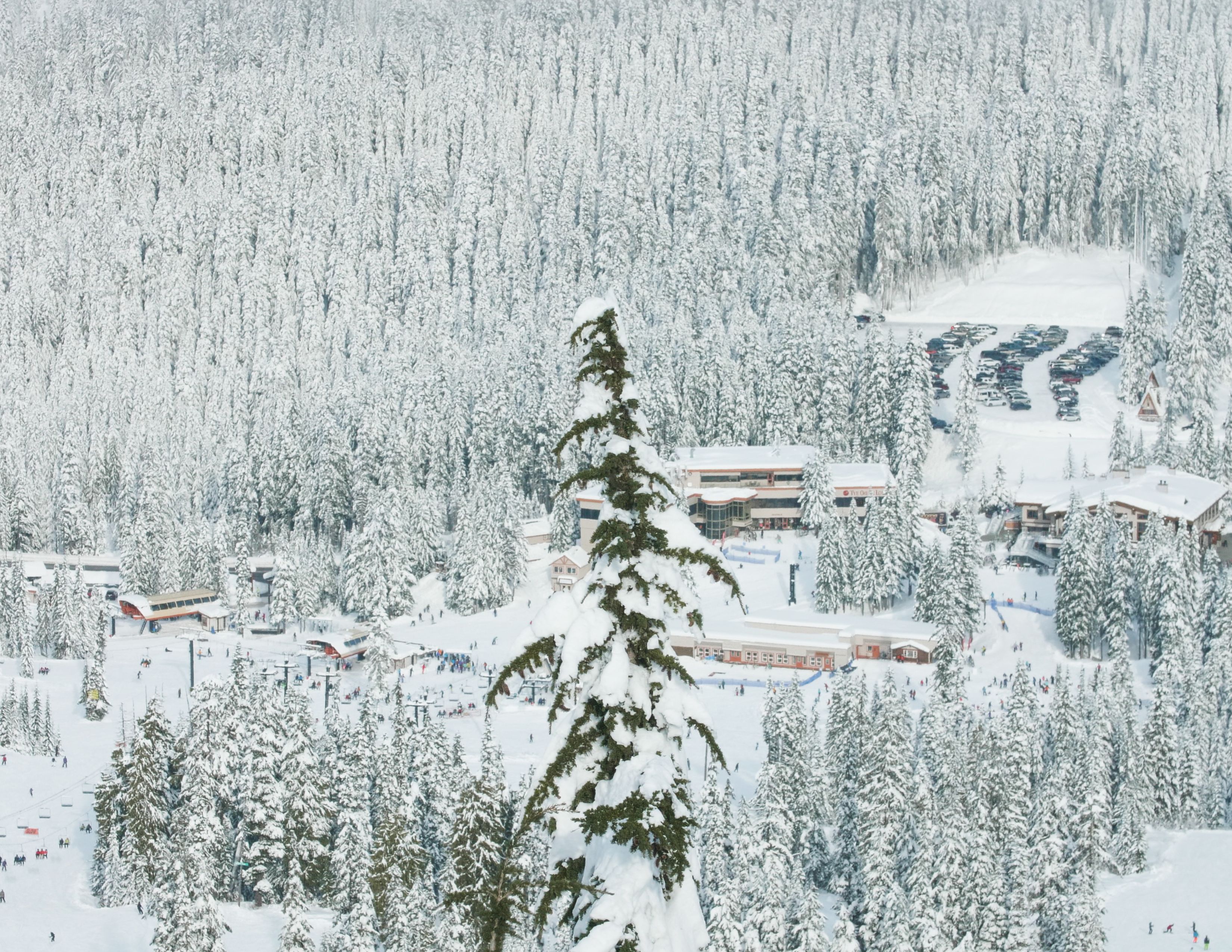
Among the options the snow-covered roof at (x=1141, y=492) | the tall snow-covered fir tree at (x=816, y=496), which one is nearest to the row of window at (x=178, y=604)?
the tall snow-covered fir tree at (x=816, y=496)

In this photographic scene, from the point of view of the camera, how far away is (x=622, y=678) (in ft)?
41.2

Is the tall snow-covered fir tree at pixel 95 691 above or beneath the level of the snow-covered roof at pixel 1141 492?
beneath

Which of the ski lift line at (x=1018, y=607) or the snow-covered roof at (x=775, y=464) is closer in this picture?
the ski lift line at (x=1018, y=607)

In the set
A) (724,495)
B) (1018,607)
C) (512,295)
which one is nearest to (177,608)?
(724,495)

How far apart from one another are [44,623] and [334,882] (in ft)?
168

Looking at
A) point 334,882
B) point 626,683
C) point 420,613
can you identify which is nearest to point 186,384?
point 420,613

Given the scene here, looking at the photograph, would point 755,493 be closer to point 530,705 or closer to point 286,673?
point 530,705

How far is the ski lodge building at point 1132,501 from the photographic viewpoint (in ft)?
314

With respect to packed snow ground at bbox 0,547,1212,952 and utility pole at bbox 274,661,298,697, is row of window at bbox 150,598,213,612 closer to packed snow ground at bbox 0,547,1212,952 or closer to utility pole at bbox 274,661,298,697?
packed snow ground at bbox 0,547,1212,952

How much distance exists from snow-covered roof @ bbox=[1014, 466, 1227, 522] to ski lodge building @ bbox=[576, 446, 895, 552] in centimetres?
946

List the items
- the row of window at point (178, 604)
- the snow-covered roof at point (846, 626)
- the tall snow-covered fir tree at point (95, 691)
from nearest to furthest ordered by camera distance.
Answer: the snow-covered roof at point (846, 626) < the tall snow-covered fir tree at point (95, 691) < the row of window at point (178, 604)

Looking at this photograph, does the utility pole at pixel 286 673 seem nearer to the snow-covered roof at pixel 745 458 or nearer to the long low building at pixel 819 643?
the long low building at pixel 819 643

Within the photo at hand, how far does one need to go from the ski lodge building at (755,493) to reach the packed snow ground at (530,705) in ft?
8.26

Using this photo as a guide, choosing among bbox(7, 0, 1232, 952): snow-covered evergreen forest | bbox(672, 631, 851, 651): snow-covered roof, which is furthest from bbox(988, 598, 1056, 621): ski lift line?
bbox(672, 631, 851, 651): snow-covered roof
